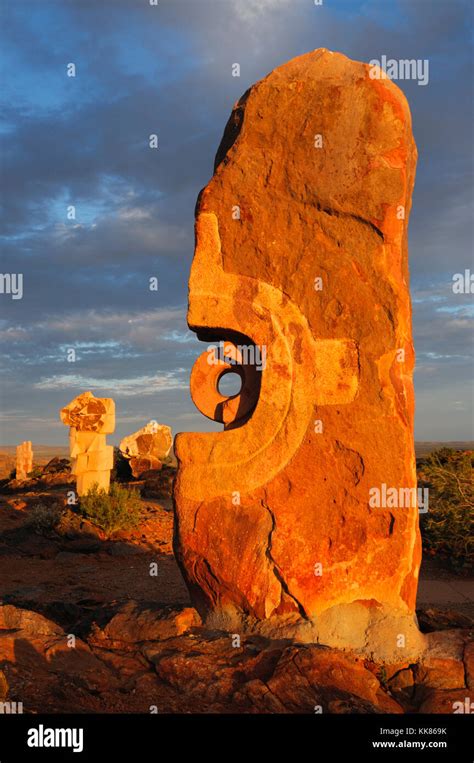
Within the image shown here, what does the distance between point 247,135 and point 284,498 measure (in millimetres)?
2689

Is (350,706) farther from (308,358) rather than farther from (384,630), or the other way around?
(308,358)

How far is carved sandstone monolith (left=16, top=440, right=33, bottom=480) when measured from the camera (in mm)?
23648


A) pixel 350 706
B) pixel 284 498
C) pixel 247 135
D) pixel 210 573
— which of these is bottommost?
pixel 350 706

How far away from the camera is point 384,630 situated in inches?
189

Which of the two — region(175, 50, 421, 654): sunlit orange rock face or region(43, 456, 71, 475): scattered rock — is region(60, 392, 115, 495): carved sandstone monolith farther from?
region(175, 50, 421, 654): sunlit orange rock face

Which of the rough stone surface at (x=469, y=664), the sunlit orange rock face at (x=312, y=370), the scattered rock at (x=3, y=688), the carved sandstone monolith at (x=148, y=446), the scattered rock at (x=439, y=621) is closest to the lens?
the scattered rock at (x=3, y=688)

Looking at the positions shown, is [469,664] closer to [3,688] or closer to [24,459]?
[3,688]

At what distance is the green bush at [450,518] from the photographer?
10945 mm

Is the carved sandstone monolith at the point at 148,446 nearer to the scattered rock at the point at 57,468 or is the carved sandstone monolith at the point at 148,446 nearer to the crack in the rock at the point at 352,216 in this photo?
the scattered rock at the point at 57,468

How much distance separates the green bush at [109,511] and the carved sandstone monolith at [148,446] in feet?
29.3

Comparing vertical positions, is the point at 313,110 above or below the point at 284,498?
above

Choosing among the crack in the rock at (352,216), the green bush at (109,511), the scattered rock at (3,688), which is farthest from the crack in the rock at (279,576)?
the green bush at (109,511)

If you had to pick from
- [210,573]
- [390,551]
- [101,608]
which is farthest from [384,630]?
[101,608]

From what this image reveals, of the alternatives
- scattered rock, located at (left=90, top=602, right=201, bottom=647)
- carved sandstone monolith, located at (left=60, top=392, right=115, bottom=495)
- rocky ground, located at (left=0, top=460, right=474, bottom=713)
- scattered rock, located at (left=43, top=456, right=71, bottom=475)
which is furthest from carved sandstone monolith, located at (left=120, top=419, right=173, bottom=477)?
scattered rock, located at (left=90, top=602, right=201, bottom=647)
